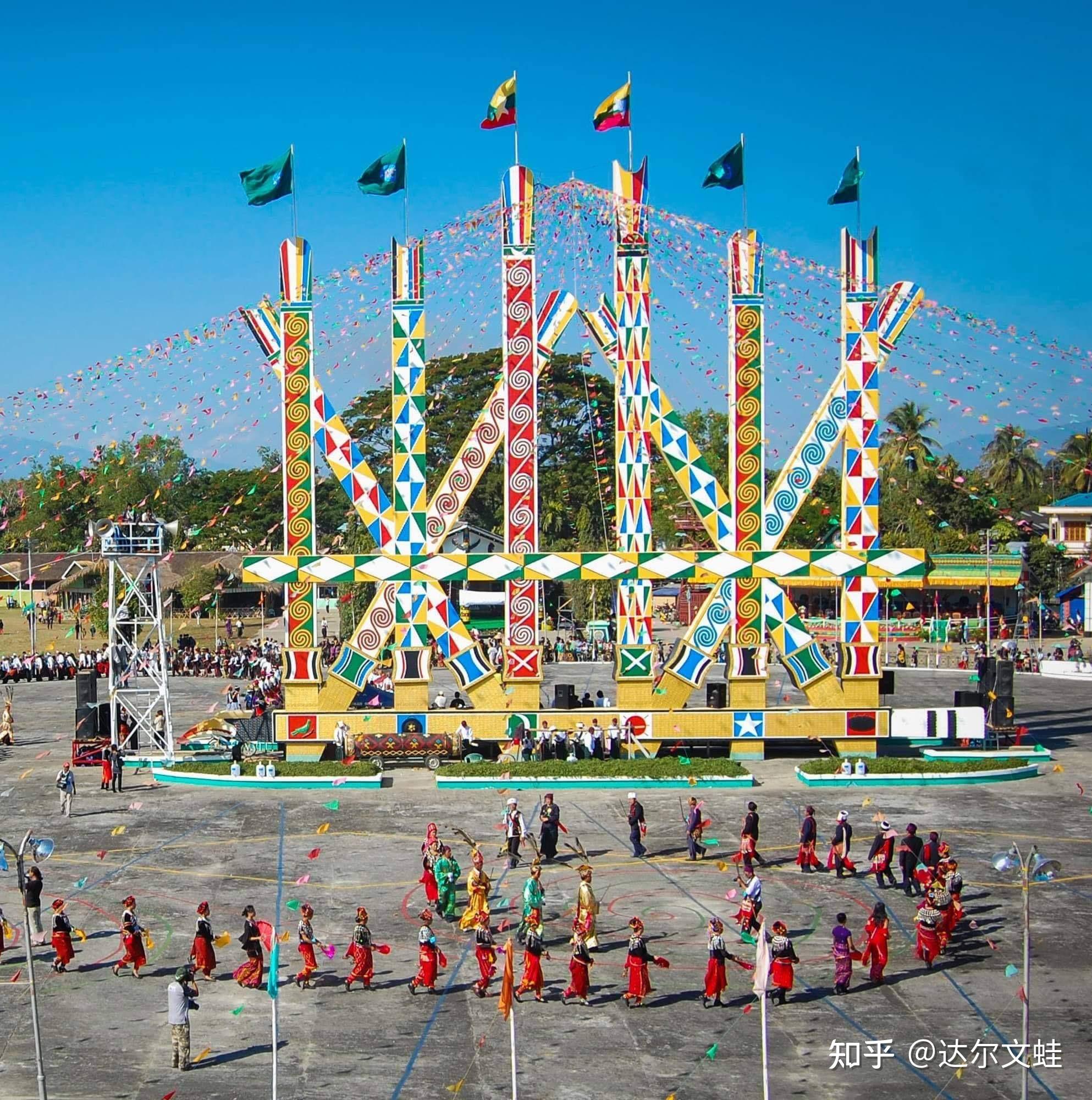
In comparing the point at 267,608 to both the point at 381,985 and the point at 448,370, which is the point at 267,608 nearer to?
the point at 448,370

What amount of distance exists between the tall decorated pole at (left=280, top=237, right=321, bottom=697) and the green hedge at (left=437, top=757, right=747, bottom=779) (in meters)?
4.60

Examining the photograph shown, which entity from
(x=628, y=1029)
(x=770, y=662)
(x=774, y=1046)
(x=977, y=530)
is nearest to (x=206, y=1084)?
(x=628, y=1029)

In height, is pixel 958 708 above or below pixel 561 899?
above

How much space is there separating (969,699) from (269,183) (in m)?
21.0

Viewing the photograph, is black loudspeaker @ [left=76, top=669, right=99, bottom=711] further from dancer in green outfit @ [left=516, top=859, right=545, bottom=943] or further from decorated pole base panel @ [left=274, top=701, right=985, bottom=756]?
dancer in green outfit @ [left=516, top=859, right=545, bottom=943]

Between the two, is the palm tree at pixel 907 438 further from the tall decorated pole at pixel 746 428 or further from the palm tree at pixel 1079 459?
the tall decorated pole at pixel 746 428

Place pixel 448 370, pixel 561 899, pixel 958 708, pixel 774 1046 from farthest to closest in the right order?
1. pixel 448 370
2. pixel 958 708
3. pixel 561 899
4. pixel 774 1046

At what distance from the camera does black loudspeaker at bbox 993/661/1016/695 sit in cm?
3506

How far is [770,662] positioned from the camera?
58406mm

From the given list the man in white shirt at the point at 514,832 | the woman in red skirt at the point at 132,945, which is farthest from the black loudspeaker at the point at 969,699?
the woman in red skirt at the point at 132,945

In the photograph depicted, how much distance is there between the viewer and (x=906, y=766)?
3309cm

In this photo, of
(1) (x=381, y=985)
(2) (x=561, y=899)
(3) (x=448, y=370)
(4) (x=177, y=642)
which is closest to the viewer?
(1) (x=381, y=985)

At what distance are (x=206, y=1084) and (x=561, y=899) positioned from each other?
8272 mm

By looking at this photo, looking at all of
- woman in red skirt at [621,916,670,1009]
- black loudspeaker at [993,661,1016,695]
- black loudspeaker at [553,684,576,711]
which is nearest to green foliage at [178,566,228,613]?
black loudspeaker at [553,684,576,711]
